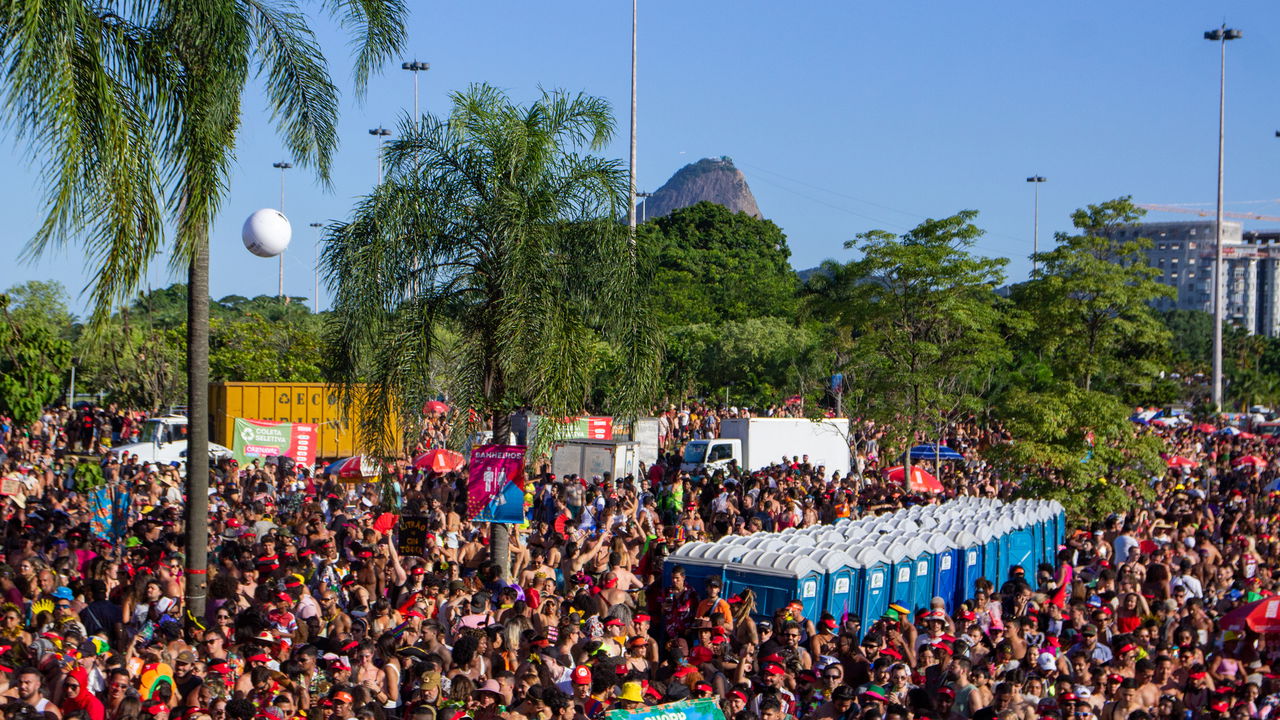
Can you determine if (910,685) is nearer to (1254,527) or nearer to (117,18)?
(117,18)

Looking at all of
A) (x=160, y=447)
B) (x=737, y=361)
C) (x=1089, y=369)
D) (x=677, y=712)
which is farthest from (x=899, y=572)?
(x=737, y=361)

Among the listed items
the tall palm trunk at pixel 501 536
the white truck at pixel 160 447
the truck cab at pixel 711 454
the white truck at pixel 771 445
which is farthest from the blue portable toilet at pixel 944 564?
the white truck at pixel 160 447

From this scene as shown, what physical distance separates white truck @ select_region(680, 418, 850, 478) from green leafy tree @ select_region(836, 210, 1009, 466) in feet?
8.37

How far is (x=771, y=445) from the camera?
1160 inches

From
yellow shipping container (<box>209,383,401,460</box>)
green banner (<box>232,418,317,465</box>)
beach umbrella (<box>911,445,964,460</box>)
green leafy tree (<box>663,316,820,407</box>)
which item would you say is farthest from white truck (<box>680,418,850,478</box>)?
green leafy tree (<box>663,316,820,407</box>)

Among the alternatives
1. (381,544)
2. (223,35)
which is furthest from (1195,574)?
(223,35)

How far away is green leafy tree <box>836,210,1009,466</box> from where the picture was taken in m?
26.8

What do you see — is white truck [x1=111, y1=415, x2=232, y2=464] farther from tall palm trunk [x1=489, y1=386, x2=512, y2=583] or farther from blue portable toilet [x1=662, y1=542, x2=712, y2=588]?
blue portable toilet [x1=662, y1=542, x2=712, y2=588]

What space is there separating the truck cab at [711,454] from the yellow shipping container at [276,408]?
826 centimetres

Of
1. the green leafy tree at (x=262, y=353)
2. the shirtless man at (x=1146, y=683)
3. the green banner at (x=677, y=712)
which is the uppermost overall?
the green leafy tree at (x=262, y=353)

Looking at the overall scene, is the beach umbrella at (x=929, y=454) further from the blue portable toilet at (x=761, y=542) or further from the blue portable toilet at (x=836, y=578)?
the blue portable toilet at (x=836, y=578)

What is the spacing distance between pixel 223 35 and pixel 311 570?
590cm

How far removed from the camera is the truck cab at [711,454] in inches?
1104

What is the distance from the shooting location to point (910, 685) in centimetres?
965
